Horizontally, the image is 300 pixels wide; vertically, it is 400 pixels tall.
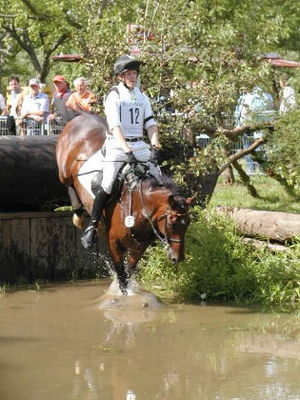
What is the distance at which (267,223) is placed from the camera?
11.3 metres

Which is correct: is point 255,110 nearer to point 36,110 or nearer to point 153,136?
point 153,136

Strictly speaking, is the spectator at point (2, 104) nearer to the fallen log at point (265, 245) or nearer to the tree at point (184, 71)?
the tree at point (184, 71)

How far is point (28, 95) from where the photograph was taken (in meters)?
18.7

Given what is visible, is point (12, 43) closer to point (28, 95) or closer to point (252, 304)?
point (28, 95)

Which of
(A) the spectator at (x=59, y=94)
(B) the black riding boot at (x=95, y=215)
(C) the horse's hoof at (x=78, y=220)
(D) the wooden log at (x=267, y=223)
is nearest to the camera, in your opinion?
(B) the black riding boot at (x=95, y=215)

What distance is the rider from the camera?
1045 centimetres

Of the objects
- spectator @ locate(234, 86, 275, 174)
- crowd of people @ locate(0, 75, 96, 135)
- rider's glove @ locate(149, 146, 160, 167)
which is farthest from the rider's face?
crowd of people @ locate(0, 75, 96, 135)

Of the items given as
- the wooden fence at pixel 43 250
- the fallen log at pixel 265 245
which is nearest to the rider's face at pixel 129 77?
the fallen log at pixel 265 245

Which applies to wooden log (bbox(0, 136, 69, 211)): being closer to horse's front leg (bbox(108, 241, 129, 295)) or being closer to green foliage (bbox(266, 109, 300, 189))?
horse's front leg (bbox(108, 241, 129, 295))

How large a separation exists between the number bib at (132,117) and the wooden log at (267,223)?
1681 millimetres

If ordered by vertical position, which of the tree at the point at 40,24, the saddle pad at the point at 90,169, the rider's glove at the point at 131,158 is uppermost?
the tree at the point at 40,24

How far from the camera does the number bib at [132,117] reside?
420 inches

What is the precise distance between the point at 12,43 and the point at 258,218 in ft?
100

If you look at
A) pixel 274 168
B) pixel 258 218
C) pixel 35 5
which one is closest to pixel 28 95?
pixel 274 168
